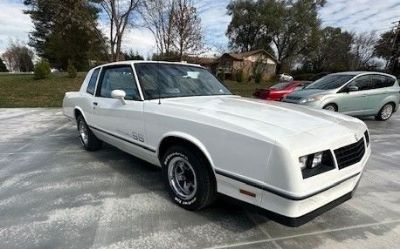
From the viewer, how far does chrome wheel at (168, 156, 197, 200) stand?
3.20 m

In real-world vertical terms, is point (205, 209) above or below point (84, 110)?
below

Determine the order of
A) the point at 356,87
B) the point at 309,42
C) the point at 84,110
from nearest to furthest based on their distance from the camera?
1. the point at 84,110
2. the point at 356,87
3. the point at 309,42

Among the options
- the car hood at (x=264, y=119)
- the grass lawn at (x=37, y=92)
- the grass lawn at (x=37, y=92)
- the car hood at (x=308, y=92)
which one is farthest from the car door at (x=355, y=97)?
the grass lawn at (x=37, y=92)

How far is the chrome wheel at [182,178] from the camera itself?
320 centimetres

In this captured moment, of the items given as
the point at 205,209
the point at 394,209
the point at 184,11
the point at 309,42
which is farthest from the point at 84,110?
the point at 309,42

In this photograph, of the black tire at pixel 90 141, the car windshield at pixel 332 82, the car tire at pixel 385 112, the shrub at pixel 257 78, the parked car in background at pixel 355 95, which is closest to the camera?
the black tire at pixel 90 141

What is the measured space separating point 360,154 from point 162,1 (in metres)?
21.1

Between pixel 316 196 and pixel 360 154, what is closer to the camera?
pixel 316 196

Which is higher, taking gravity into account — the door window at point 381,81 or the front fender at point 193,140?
the door window at point 381,81

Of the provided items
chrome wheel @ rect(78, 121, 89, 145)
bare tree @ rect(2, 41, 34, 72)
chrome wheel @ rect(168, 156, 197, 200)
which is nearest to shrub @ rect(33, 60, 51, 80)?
chrome wheel @ rect(78, 121, 89, 145)

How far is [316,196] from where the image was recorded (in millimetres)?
2393

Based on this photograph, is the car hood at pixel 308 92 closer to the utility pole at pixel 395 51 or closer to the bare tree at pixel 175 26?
the bare tree at pixel 175 26

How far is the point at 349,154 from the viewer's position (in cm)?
272

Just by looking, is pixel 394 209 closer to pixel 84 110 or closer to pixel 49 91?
pixel 84 110
